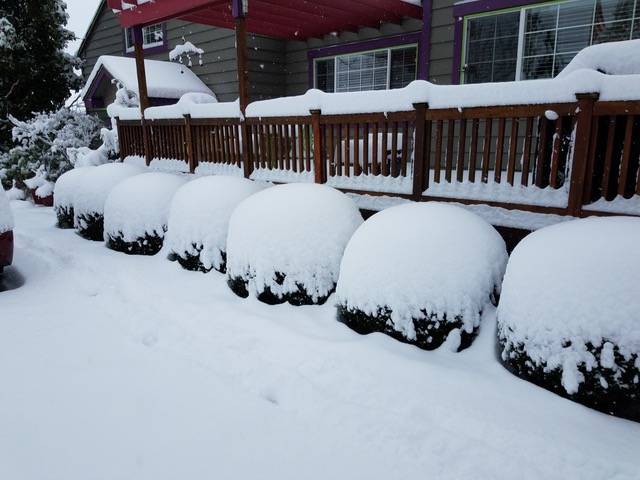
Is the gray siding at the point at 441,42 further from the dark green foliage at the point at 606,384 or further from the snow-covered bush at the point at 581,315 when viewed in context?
the dark green foliage at the point at 606,384

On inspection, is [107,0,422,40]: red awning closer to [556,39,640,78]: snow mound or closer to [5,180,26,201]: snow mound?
[556,39,640,78]: snow mound

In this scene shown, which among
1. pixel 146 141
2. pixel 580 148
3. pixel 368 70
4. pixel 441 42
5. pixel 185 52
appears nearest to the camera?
pixel 580 148

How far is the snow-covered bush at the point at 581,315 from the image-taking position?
2322mm

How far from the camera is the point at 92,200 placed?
248 inches

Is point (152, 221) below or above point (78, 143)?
below

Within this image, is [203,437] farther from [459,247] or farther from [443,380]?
[459,247]

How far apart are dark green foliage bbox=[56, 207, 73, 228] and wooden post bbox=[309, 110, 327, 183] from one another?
4.32 meters

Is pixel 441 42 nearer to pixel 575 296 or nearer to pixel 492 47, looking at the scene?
pixel 492 47

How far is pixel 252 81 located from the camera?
31.9 ft

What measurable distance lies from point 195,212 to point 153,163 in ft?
10.2

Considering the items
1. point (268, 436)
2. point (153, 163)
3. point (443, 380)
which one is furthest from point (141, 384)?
point (153, 163)

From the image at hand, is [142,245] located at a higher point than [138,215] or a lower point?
lower

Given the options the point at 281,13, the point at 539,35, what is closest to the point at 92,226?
the point at 281,13

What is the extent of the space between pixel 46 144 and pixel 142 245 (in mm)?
6540
